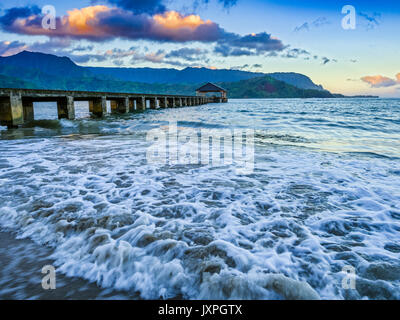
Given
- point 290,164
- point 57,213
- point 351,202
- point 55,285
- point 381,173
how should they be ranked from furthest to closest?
1. point 290,164
2. point 381,173
3. point 351,202
4. point 57,213
5. point 55,285

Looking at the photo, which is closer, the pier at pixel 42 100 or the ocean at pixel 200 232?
the ocean at pixel 200 232

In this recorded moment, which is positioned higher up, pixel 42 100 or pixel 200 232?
pixel 42 100

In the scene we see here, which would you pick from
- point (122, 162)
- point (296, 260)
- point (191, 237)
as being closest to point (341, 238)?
point (296, 260)

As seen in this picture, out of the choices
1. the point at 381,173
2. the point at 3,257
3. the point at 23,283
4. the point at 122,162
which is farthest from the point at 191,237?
the point at 381,173

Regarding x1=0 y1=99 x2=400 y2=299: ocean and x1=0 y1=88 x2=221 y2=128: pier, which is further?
x1=0 y1=88 x2=221 y2=128: pier

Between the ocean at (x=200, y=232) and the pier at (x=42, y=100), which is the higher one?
the pier at (x=42, y=100)

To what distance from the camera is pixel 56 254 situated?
2434mm

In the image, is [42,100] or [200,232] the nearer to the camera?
[200,232]

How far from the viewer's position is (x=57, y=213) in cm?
320

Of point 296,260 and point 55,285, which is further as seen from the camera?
point 296,260

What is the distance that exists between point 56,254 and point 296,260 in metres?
2.30

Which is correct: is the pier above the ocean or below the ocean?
above
